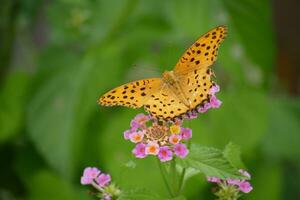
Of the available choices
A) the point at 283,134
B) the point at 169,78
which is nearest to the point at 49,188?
the point at 283,134

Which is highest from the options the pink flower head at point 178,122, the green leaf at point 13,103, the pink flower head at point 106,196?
the green leaf at point 13,103

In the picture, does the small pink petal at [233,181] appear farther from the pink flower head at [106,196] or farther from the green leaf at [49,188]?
the green leaf at [49,188]

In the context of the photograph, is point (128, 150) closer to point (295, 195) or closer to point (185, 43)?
point (185, 43)

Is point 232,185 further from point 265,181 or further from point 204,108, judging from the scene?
point 265,181

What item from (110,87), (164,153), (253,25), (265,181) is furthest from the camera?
(265,181)

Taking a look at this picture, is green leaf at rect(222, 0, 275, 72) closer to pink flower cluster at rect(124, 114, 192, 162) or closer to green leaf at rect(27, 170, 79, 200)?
green leaf at rect(27, 170, 79, 200)

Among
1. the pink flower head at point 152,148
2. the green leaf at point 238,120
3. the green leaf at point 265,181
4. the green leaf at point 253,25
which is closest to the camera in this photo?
the pink flower head at point 152,148

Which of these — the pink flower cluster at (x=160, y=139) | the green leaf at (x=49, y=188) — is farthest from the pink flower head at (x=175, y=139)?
the green leaf at (x=49, y=188)
